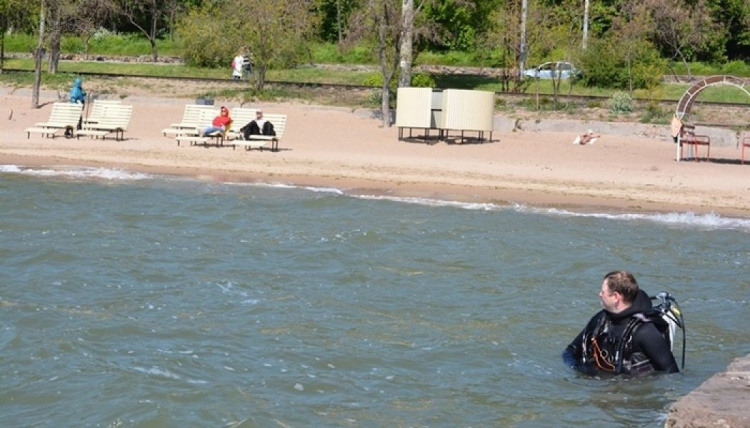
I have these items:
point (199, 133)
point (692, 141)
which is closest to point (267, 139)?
point (199, 133)

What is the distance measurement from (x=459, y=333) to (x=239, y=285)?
313 centimetres

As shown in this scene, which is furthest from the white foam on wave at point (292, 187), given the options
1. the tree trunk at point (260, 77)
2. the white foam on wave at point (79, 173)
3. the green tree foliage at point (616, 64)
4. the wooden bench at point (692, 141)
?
A: the green tree foliage at point (616, 64)

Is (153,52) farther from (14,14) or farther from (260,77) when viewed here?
(260,77)

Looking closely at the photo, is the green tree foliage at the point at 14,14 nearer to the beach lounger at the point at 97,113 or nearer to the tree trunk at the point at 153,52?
the beach lounger at the point at 97,113

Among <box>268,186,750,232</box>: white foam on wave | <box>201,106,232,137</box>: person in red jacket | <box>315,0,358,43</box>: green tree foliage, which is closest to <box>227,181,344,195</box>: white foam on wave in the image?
<box>268,186,750,232</box>: white foam on wave

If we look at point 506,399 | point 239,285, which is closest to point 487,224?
point 239,285

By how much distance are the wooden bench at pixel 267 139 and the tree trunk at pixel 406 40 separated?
214 inches

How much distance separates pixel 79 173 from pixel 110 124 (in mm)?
4873

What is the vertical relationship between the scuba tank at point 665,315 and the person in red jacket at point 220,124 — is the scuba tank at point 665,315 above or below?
below

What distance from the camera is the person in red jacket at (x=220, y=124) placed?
2641cm

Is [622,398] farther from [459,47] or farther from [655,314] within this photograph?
[459,47]

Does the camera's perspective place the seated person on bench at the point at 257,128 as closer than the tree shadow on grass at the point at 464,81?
Yes

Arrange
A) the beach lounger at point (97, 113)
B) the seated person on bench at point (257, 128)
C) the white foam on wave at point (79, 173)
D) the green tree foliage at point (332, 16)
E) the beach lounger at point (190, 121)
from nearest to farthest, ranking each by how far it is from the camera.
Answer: the white foam on wave at point (79, 173) < the seated person on bench at point (257, 128) < the beach lounger at point (190, 121) < the beach lounger at point (97, 113) < the green tree foliage at point (332, 16)

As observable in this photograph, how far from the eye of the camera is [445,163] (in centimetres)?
2459
